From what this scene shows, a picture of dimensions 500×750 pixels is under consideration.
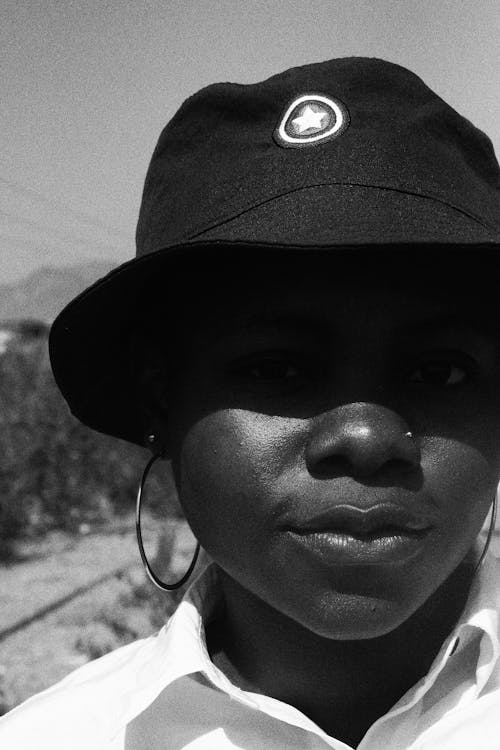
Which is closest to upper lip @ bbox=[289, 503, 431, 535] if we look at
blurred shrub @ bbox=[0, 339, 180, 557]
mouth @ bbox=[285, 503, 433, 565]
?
mouth @ bbox=[285, 503, 433, 565]

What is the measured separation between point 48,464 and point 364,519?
626cm

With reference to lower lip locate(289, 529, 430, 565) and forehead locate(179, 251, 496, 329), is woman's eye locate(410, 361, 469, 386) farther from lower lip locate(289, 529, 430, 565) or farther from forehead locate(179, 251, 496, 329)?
lower lip locate(289, 529, 430, 565)

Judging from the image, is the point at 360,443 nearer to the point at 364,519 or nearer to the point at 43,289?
the point at 364,519

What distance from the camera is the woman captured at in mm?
1243

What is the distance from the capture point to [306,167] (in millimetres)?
1265

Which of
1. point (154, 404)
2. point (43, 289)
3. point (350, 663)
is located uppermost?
point (154, 404)

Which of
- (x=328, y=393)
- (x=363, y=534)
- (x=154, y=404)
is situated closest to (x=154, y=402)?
(x=154, y=404)

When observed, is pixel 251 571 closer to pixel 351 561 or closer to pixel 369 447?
pixel 351 561

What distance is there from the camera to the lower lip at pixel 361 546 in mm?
1237

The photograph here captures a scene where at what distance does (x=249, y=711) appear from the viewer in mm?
1474

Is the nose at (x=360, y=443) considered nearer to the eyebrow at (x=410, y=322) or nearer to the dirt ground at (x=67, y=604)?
the eyebrow at (x=410, y=322)

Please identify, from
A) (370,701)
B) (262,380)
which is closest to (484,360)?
(262,380)

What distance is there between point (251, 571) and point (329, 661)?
27 cm

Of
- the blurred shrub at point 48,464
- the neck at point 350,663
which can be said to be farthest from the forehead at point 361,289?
the blurred shrub at point 48,464
